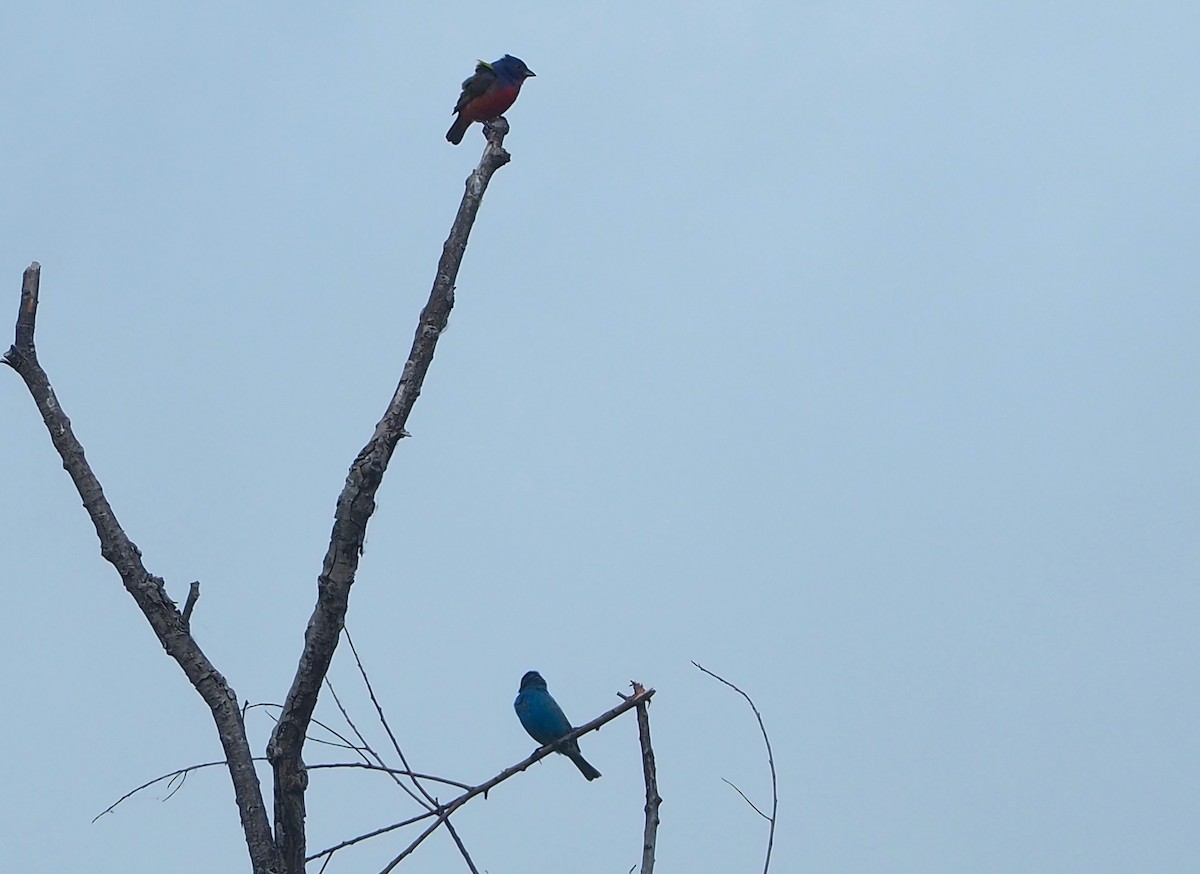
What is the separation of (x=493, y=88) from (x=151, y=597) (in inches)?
233

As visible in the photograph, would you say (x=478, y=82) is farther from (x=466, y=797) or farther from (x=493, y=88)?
(x=466, y=797)

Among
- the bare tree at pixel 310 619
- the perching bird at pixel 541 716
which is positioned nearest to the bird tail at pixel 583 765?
the perching bird at pixel 541 716

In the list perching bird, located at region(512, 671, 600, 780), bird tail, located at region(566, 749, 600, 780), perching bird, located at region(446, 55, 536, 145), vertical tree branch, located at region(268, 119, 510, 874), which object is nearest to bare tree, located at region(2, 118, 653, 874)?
vertical tree branch, located at region(268, 119, 510, 874)

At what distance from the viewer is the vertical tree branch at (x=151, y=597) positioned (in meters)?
2.94

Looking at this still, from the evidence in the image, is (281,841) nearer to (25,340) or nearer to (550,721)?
(25,340)

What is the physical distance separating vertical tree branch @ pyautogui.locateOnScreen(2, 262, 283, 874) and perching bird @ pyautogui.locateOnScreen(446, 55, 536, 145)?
212 inches

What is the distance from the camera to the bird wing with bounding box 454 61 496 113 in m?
8.34

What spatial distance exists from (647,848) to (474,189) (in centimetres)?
194

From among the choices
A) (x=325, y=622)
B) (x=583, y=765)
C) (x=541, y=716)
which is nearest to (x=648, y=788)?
(x=325, y=622)

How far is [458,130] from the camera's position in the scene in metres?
8.61

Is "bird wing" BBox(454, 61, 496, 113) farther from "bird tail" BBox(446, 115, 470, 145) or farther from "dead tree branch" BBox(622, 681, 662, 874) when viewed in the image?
"dead tree branch" BBox(622, 681, 662, 874)

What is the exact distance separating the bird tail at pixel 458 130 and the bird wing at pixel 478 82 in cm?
8

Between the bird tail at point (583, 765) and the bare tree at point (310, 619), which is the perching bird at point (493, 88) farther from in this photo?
the bare tree at point (310, 619)

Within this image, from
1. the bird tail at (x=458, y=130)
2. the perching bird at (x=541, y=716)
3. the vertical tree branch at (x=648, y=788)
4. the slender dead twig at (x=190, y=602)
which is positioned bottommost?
the vertical tree branch at (x=648, y=788)
